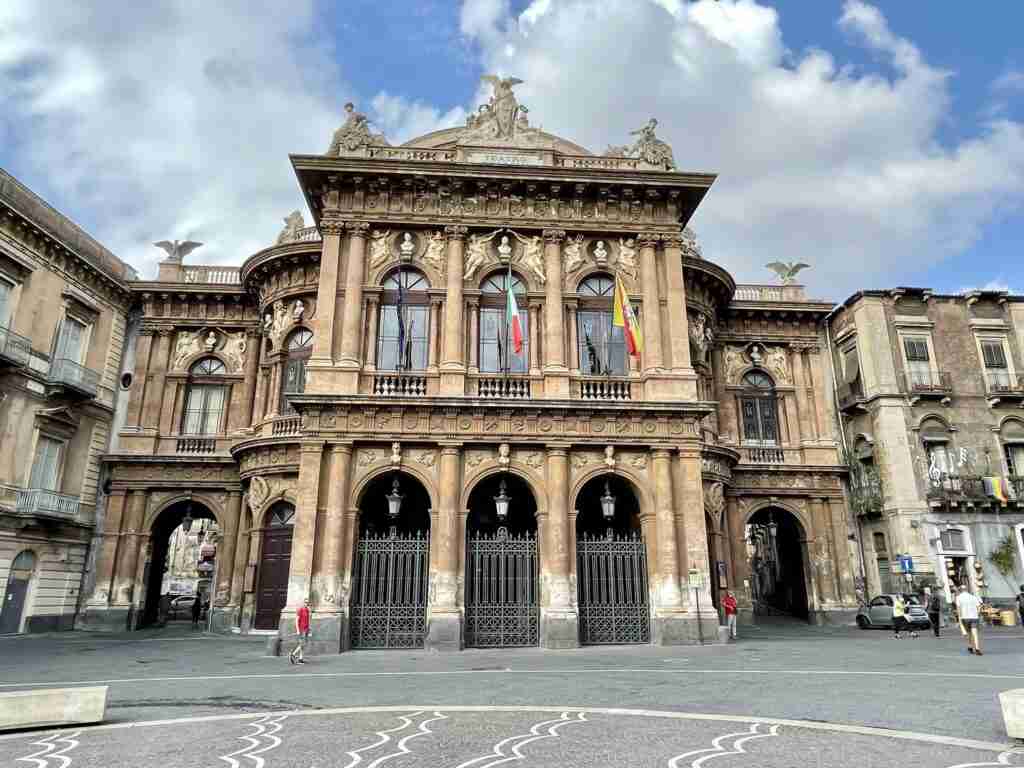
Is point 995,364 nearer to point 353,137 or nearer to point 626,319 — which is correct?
point 626,319

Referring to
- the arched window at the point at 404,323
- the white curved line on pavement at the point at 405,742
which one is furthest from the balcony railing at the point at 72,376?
the white curved line on pavement at the point at 405,742

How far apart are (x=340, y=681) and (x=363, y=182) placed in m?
13.5

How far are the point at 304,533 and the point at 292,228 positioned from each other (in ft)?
46.3

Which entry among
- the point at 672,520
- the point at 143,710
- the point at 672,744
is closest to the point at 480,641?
the point at 672,520

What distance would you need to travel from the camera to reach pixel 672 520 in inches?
712

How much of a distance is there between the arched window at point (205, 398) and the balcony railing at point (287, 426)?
171 inches

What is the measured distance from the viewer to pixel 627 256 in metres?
20.6

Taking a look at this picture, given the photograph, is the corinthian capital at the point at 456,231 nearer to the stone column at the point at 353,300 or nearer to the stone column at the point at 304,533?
the stone column at the point at 353,300

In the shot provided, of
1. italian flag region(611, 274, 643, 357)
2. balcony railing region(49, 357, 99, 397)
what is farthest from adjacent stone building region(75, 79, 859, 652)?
balcony railing region(49, 357, 99, 397)

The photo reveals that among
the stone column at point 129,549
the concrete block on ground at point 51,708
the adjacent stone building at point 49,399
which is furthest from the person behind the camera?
the stone column at point 129,549

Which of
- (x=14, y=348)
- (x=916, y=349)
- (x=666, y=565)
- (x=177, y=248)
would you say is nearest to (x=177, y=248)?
(x=177, y=248)

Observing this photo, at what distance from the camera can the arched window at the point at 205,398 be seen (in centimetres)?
2611

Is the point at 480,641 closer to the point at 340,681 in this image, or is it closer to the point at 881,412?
the point at 340,681

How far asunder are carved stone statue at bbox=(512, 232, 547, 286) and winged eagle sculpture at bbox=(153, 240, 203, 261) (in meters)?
14.8
